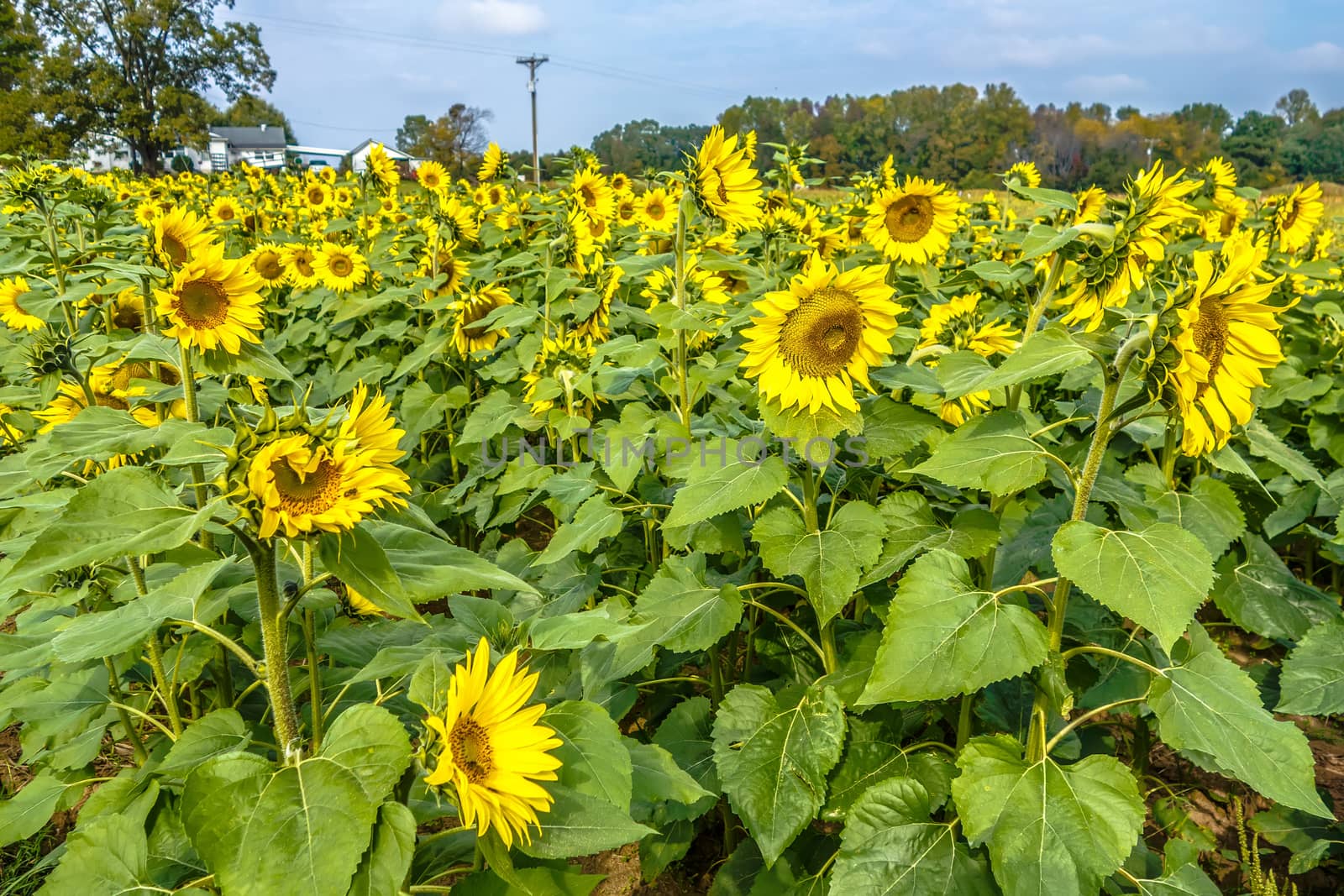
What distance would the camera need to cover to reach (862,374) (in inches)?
81.5

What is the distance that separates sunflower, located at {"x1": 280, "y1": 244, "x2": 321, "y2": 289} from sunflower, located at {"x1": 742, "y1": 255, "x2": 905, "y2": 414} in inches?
186

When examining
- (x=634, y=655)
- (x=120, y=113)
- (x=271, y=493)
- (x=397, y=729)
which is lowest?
(x=634, y=655)

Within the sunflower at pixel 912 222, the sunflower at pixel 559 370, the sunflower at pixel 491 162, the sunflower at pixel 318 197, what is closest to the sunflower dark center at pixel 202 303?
the sunflower at pixel 559 370

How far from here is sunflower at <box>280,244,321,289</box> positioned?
586 cm

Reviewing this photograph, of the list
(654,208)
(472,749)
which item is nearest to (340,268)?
(654,208)

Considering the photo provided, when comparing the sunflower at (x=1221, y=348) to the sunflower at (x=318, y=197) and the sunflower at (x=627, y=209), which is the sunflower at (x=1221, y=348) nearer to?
the sunflower at (x=627, y=209)

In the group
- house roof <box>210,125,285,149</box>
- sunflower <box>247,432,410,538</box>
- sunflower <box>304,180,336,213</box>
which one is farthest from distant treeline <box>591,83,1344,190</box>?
house roof <box>210,125,285,149</box>

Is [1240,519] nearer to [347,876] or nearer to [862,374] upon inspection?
[862,374]

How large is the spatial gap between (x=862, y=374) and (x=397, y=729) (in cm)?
134

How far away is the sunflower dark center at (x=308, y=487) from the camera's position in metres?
1.27

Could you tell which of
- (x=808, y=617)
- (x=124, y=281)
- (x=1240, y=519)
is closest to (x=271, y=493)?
(x=808, y=617)

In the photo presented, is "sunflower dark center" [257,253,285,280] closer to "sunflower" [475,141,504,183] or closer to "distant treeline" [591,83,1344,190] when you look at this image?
"sunflower" [475,141,504,183]

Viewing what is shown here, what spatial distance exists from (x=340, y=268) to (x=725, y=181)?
3.72m

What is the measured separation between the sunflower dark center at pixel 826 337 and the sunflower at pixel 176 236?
1.66m
